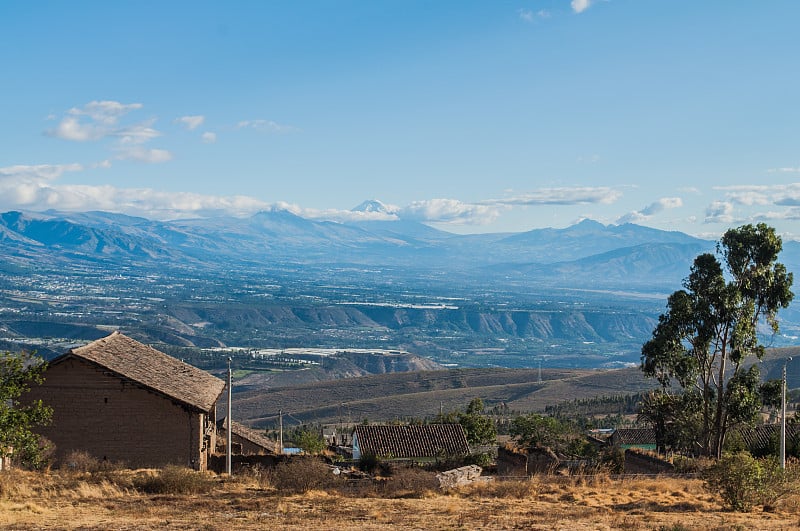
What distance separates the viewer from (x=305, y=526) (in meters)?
18.8

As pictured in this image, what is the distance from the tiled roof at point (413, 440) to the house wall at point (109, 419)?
13.4 metres

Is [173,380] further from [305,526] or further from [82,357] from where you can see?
[305,526]

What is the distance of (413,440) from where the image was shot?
141ft

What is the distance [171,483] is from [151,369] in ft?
26.8

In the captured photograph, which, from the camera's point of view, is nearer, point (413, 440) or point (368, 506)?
point (368, 506)

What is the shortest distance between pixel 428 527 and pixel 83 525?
22.7 ft

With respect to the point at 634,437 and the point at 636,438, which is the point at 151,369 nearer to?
the point at 636,438

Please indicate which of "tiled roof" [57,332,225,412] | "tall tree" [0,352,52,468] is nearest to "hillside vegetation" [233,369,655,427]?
"tiled roof" [57,332,225,412]

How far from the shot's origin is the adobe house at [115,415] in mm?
29062

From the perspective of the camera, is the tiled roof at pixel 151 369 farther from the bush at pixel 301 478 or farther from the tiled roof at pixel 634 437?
the tiled roof at pixel 634 437

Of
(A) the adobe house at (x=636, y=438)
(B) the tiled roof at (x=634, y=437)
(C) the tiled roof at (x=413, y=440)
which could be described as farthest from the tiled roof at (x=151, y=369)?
(B) the tiled roof at (x=634, y=437)

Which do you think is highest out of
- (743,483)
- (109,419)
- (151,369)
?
(151,369)

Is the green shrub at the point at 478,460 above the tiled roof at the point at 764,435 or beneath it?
above

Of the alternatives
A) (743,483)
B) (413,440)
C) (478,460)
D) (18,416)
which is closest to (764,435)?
(413,440)
